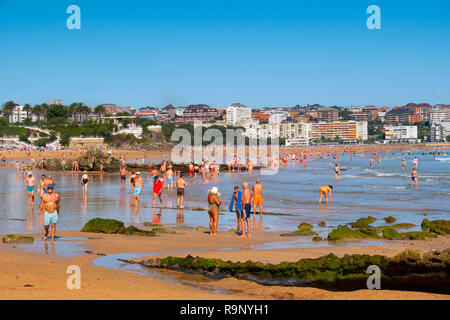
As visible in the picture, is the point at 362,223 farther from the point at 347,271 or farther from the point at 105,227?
the point at 347,271

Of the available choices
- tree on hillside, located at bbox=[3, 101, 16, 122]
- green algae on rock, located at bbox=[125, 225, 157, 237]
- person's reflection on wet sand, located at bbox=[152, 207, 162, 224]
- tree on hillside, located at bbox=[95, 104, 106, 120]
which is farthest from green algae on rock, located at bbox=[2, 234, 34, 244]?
tree on hillside, located at bbox=[3, 101, 16, 122]

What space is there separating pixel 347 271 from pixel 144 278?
3083 millimetres

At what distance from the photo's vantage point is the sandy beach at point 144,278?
7320 mm

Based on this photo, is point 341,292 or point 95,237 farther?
point 95,237

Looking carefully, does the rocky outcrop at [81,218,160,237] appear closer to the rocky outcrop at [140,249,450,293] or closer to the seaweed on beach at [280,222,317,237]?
the seaweed on beach at [280,222,317,237]

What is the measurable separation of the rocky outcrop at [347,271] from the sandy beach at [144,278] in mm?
252

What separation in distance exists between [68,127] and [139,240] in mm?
101760

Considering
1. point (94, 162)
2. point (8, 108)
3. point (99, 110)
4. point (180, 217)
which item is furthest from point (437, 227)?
point (8, 108)

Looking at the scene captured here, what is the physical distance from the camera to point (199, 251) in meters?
10.9

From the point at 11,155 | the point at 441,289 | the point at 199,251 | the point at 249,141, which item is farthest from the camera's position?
the point at 249,141

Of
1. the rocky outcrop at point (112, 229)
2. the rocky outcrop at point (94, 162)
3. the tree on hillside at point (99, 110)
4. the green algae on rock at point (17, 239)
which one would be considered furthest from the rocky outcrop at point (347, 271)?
the tree on hillside at point (99, 110)

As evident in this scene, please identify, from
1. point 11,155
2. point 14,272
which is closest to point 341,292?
point 14,272

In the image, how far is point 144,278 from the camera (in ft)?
27.4
